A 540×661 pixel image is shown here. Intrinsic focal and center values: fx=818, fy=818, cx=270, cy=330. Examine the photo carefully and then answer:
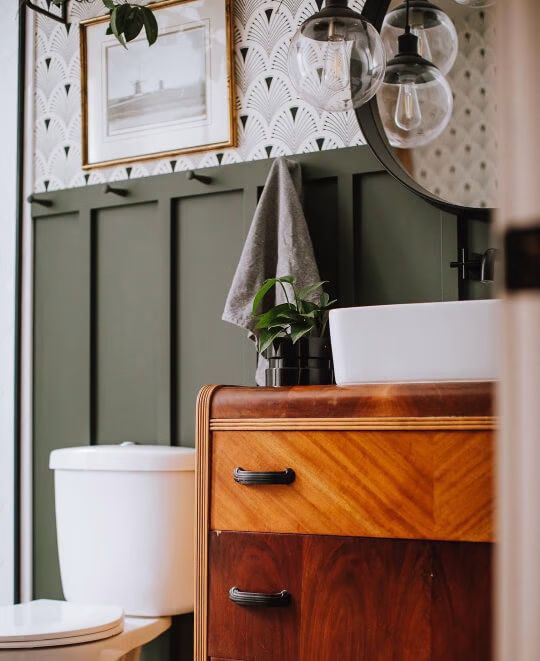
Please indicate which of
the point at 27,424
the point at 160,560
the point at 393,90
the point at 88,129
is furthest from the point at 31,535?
the point at 393,90

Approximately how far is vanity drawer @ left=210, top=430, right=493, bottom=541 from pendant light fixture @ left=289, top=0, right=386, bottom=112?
640 mm

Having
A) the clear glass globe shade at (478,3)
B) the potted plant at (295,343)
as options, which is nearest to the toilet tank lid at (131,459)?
the potted plant at (295,343)

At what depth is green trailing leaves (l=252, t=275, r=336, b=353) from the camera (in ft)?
5.58

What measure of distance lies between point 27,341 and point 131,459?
674 millimetres

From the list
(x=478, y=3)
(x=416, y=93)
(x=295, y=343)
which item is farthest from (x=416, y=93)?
(x=295, y=343)

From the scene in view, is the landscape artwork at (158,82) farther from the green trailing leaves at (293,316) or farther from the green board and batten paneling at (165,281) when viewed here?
the green trailing leaves at (293,316)

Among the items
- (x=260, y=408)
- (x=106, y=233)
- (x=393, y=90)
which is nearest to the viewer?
(x=260, y=408)

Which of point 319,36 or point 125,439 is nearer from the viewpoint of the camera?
point 319,36

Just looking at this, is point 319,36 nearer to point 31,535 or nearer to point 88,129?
point 88,129

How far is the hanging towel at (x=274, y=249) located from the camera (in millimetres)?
1885

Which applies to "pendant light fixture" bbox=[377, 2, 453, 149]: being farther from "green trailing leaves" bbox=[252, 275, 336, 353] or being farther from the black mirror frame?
"green trailing leaves" bbox=[252, 275, 336, 353]

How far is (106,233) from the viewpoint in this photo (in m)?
2.35

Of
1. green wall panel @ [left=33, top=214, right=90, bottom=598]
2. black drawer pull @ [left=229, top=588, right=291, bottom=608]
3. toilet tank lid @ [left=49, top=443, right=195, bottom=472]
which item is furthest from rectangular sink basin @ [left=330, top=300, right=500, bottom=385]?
green wall panel @ [left=33, top=214, right=90, bottom=598]

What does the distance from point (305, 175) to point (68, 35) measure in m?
0.92
